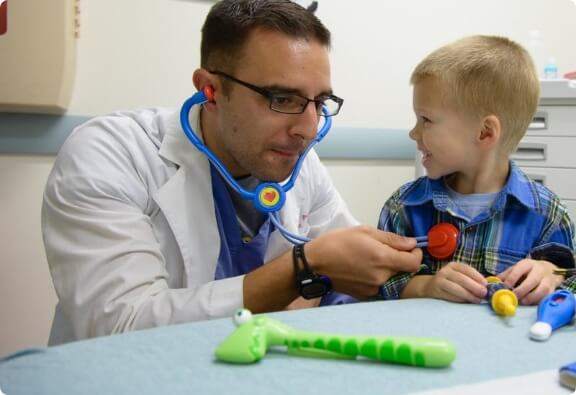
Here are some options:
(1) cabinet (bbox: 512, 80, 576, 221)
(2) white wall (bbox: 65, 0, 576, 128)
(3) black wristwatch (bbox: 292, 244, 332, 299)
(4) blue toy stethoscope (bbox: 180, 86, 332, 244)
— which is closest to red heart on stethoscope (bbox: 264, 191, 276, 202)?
(4) blue toy stethoscope (bbox: 180, 86, 332, 244)

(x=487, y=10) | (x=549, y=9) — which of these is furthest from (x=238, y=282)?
(x=549, y=9)

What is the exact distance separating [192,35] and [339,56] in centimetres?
61

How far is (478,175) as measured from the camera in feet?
3.98

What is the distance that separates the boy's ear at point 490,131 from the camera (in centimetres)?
122

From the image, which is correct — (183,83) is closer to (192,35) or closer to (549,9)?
(192,35)

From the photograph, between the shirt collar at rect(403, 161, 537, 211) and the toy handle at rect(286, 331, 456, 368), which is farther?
the shirt collar at rect(403, 161, 537, 211)

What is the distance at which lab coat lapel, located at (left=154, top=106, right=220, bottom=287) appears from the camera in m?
1.16

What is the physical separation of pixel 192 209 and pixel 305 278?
1.00ft

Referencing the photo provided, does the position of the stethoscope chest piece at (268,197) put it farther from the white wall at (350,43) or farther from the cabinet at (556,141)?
the cabinet at (556,141)

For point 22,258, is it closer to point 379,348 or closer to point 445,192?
point 445,192

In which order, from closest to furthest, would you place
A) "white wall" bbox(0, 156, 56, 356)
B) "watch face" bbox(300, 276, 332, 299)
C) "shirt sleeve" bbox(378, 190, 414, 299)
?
"watch face" bbox(300, 276, 332, 299), "shirt sleeve" bbox(378, 190, 414, 299), "white wall" bbox(0, 156, 56, 356)

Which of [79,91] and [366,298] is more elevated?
[79,91]

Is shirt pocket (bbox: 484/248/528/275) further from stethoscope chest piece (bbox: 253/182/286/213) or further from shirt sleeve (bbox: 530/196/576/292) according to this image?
stethoscope chest piece (bbox: 253/182/286/213)

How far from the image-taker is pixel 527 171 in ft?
6.25
